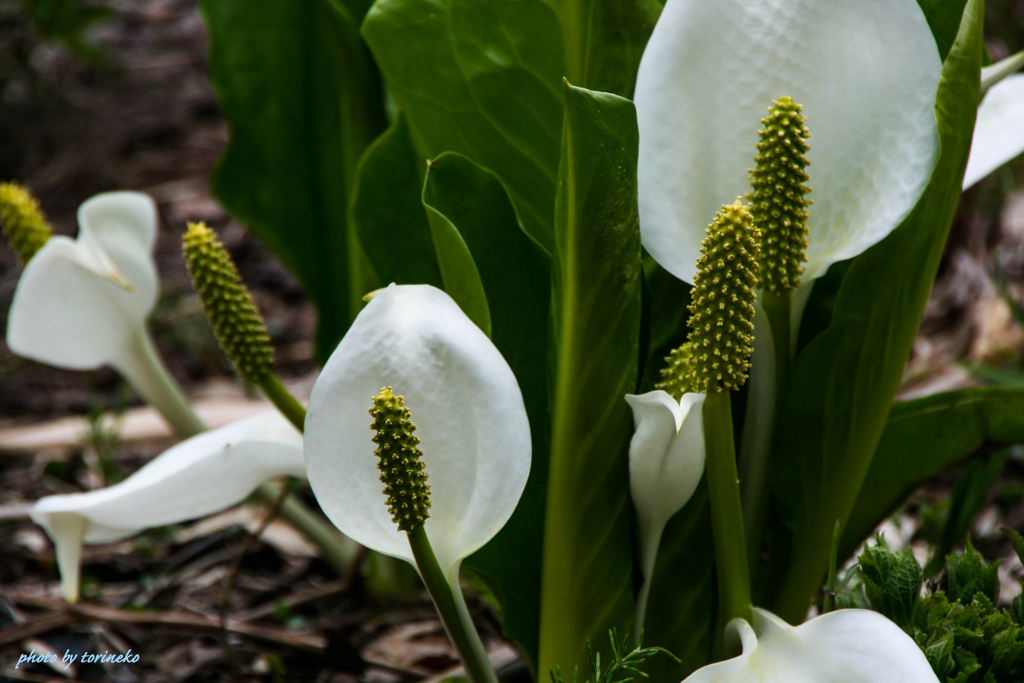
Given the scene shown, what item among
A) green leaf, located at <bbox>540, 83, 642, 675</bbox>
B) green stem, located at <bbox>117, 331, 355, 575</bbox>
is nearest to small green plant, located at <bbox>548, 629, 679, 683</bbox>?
green leaf, located at <bbox>540, 83, 642, 675</bbox>

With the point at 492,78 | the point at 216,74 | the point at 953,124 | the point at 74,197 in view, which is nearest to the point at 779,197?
the point at 953,124

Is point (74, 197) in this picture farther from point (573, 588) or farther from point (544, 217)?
point (573, 588)

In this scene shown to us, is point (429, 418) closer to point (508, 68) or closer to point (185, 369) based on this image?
point (508, 68)

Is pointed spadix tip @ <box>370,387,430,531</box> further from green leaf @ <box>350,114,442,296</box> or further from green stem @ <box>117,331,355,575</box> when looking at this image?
green stem @ <box>117,331,355,575</box>

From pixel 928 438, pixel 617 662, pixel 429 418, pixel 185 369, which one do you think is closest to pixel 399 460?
pixel 429 418

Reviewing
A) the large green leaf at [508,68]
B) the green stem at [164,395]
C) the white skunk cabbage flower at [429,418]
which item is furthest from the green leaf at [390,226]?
the green stem at [164,395]
